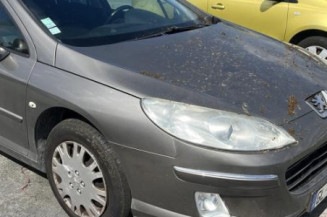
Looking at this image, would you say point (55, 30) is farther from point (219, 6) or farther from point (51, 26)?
point (219, 6)

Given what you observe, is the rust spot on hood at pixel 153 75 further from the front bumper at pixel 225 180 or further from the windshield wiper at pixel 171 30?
the windshield wiper at pixel 171 30

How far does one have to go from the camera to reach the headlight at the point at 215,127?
222cm

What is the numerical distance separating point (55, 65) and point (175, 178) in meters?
0.99

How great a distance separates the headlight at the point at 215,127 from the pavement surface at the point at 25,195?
1014 mm

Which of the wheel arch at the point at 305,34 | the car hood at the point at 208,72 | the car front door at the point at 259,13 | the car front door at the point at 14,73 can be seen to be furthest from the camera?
the car front door at the point at 259,13

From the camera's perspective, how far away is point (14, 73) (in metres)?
2.82

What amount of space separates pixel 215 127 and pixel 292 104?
0.53 m

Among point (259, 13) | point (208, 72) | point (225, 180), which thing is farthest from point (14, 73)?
point (259, 13)

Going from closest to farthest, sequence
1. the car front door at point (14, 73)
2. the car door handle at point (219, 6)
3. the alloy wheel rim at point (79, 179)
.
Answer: the alloy wheel rim at point (79, 179)
the car front door at point (14, 73)
the car door handle at point (219, 6)

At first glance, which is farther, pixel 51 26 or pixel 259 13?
pixel 259 13

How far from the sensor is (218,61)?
282cm

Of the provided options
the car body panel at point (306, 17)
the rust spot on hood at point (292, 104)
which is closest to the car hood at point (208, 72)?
the rust spot on hood at point (292, 104)

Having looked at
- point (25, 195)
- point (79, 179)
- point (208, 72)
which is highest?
point (208, 72)

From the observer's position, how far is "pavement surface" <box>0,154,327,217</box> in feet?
9.89
